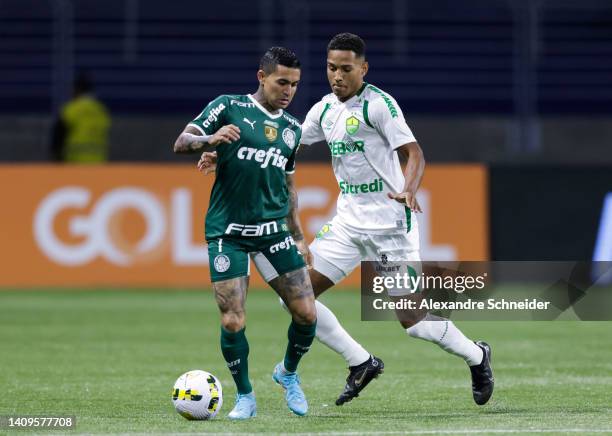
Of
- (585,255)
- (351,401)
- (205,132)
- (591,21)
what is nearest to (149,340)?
(351,401)

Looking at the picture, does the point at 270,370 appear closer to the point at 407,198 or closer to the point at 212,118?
the point at 407,198

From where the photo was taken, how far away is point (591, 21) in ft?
73.4

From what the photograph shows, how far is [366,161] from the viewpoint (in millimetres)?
8578

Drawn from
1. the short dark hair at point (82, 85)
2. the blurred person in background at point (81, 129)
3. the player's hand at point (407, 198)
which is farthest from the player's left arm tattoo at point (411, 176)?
the blurred person in background at point (81, 129)

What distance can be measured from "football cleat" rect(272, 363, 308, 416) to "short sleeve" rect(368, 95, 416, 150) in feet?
5.28

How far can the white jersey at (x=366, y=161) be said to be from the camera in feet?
28.0

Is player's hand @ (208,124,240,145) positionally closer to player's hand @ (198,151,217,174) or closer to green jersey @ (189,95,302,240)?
green jersey @ (189,95,302,240)

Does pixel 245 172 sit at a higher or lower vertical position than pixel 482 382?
higher

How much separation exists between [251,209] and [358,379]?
1.46m

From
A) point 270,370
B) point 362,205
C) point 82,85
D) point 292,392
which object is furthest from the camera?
point 82,85

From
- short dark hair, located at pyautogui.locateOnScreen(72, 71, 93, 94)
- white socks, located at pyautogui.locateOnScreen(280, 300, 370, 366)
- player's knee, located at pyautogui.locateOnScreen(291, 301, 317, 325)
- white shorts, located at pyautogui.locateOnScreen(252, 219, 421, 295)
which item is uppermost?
short dark hair, located at pyautogui.locateOnScreen(72, 71, 93, 94)

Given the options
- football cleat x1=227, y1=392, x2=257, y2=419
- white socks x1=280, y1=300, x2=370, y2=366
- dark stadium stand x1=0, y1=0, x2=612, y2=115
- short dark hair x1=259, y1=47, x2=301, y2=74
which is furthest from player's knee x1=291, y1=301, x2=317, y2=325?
dark stadium stand x1=0, y1=0, x2=612, y2=115

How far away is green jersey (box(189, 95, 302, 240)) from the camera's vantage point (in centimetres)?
783

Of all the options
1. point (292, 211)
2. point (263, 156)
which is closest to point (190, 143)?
point (263, 156)
